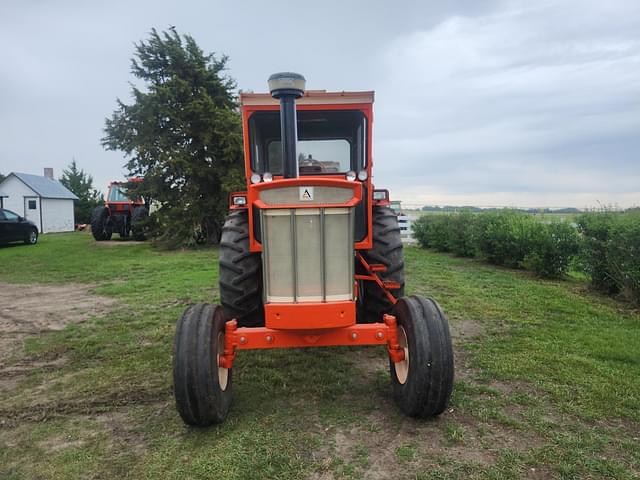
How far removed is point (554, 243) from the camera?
8.79 metres

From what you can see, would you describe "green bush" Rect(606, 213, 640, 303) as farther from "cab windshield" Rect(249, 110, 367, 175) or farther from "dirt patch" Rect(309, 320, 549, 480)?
"dirt patch" Rect(309, 320, 549, 480)

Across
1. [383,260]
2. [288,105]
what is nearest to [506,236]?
[383,260]

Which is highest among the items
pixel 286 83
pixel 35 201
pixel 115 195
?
pixel 35 201

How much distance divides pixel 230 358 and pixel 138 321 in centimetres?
334

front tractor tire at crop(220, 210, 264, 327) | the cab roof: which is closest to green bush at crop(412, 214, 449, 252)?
the cab roof

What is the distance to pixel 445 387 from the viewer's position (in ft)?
9.67

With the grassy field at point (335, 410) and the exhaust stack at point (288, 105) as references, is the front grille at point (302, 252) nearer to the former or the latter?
the exhaust stack at point (288, 105)

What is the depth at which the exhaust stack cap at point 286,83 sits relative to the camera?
3.19 meters

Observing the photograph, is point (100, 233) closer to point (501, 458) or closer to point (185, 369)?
point (185, 369)

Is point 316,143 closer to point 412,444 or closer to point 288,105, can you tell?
point 288,105

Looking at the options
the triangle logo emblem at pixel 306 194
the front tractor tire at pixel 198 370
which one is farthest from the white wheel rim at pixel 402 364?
the front tractor tire at pixel 198 370

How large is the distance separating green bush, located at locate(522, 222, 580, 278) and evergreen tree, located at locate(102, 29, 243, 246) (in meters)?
9.49

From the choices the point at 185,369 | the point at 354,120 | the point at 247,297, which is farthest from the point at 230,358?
the point at 354,120

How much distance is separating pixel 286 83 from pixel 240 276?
65.7 inches
